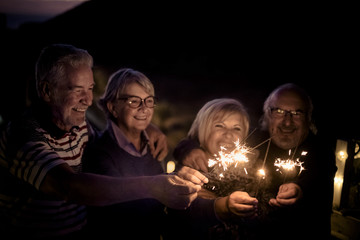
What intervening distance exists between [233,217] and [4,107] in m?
4.76

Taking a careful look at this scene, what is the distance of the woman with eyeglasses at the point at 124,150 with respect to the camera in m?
2.49

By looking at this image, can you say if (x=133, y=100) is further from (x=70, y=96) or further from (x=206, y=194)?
(x=206, y=194)

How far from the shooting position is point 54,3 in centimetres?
377

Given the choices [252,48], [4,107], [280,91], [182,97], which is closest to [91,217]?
[280,91]

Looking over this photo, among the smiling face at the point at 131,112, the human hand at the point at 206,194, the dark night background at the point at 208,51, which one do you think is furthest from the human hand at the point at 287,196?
the smiling face at the point at 131,112

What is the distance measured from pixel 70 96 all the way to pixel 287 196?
6.93ft

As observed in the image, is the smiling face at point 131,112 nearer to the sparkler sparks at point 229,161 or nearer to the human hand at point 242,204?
the sparkler sparks at point 229,161

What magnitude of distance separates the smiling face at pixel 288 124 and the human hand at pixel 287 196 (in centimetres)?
54

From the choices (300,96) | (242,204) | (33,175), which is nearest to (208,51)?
(300,96)

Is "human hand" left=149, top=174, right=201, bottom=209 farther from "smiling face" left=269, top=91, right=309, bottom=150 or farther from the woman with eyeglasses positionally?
"smiling face" left=269, top=91, right=309, bottom=150

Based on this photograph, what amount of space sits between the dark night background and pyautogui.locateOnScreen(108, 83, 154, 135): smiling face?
1.81 meters

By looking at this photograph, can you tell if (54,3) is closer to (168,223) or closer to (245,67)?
(245,67)

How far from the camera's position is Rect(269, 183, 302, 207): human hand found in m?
2.37

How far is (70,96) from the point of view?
2279 mm
